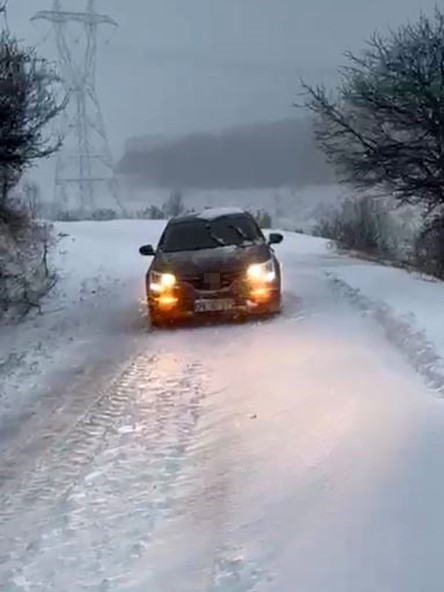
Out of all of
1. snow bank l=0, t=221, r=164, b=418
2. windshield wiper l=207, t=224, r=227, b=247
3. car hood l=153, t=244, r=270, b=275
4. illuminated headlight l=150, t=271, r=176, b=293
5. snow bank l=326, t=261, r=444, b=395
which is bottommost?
snow bank l=0, t=221, r=164, b=418

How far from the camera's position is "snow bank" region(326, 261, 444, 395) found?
343 inches

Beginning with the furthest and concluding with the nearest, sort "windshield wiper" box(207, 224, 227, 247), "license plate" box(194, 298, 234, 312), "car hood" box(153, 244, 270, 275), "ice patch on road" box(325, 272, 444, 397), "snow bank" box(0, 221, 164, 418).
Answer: "windshield wiper" box(207, 224, 227, 247), "car hood" box(153, 244, 270, 275), "license plate" box(194, 298, 234, 312), "snow bank" box(0, 221, 164, 418), "ice patch on road" box(325, 272, 444, 397)

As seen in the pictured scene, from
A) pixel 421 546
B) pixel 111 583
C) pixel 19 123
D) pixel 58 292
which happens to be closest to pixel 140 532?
pixel 111 583

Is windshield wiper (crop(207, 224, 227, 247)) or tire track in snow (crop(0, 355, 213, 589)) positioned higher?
windshield wiper (crop(207, 224, 227, 247))

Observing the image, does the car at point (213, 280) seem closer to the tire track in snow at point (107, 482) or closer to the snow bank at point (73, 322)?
the snow bank at point (73, 322)

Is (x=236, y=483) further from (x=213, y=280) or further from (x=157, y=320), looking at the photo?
(x=157, y=320)

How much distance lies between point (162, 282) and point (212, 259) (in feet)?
2.66

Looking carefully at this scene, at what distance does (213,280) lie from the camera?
12.5 meters

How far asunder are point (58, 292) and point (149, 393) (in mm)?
11100

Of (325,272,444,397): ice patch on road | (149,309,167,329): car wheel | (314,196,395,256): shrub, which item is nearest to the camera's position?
(325,272,444,397): ice patch on road

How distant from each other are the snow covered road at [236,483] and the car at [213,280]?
9.57 ft

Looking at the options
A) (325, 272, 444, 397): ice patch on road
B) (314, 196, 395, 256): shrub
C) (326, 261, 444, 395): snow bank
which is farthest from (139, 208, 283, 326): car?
(314, 196, 395, 256): shrub

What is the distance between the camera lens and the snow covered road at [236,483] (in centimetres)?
438

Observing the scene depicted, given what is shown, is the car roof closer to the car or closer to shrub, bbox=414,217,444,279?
the car
